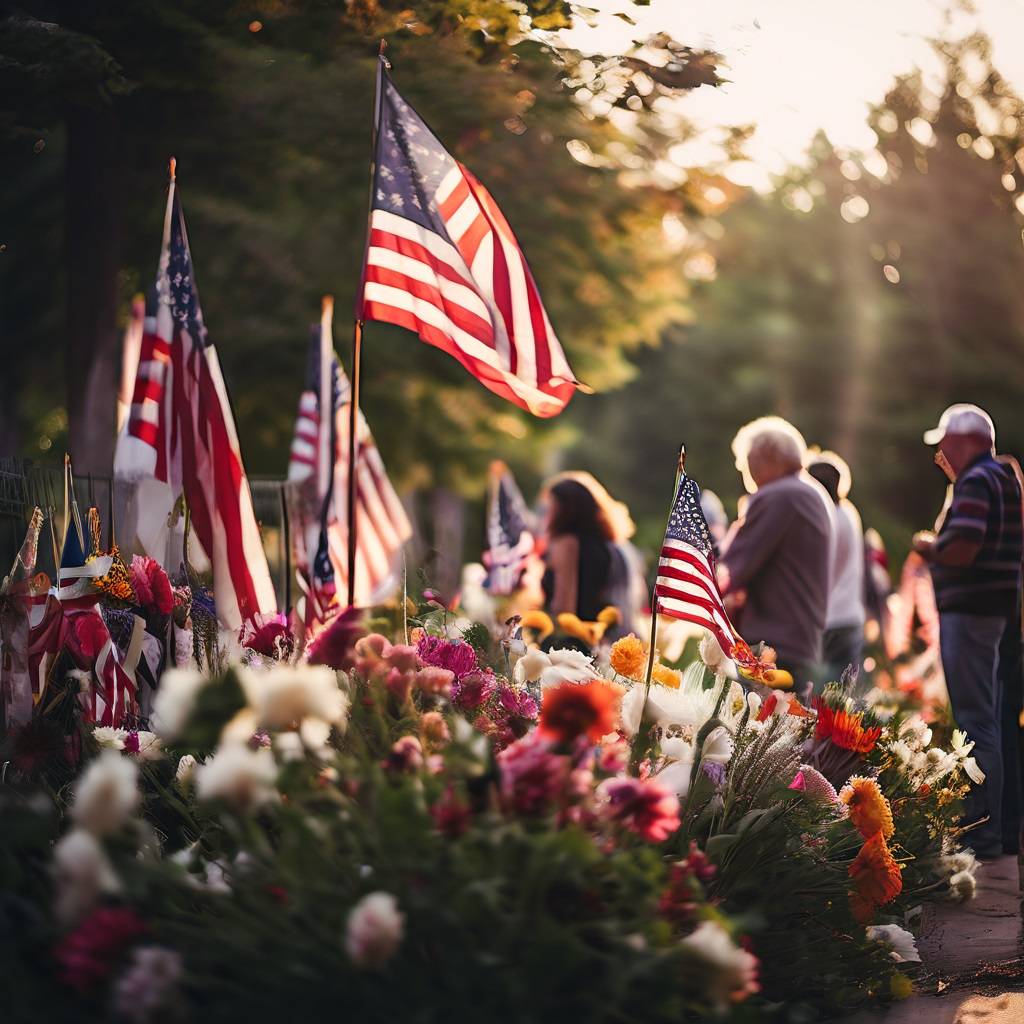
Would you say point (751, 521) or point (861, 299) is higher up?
point (861, 299)

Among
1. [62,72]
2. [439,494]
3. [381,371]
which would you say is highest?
[62,72]

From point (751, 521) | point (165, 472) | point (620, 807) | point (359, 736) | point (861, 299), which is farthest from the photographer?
point (861, 299)

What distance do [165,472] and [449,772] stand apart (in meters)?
3.59

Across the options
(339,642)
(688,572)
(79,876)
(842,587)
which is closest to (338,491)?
(842,587)

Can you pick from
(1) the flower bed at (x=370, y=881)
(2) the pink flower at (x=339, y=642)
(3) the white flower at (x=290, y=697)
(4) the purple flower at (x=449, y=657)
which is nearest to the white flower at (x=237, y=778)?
(1) the flower bed at (x=370, y=881)

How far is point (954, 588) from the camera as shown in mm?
7129

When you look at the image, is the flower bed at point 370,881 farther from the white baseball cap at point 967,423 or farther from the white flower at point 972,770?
the white baseball cap at point 967,423

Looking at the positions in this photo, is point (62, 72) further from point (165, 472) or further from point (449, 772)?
point (449, 772)

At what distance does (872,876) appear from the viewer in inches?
177

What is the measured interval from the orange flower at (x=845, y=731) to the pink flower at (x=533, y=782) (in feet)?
7.91

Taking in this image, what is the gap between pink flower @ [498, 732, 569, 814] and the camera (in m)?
3.04

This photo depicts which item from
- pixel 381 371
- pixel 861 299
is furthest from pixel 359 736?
pixel 861 299

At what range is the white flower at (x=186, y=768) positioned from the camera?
417 centimetres

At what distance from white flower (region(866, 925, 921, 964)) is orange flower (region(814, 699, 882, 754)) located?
76cm
